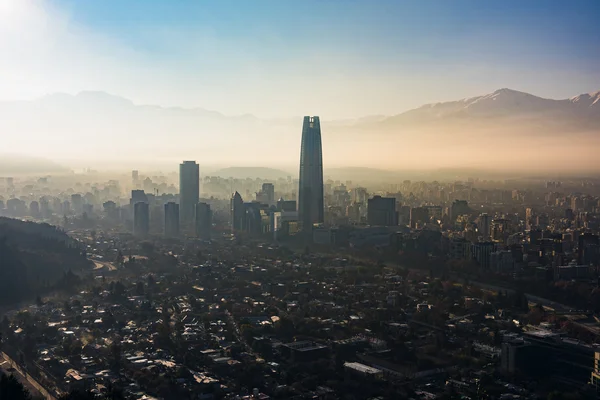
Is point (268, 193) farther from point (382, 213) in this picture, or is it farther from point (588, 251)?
point (588, 251)

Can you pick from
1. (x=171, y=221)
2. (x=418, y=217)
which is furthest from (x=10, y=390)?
(x=418, y=217)

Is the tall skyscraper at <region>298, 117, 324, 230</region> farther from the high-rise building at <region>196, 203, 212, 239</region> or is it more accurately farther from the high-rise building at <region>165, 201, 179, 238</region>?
the high-rise building at <region>165, 201, 179, 238</region>

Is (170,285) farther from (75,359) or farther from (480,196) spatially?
(480,196)

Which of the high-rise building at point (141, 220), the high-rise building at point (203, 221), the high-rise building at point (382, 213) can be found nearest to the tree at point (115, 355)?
the high-rise building at point (203, 221)

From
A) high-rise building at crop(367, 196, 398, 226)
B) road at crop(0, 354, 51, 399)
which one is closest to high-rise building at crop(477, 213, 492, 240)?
high-rise building at crop(367, 196, 398, 226)

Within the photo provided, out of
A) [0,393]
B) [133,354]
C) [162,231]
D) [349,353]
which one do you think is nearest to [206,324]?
[133,354]

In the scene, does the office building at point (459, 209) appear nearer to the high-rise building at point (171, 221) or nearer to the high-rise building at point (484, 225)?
the high-rise building at point (484, 225)
